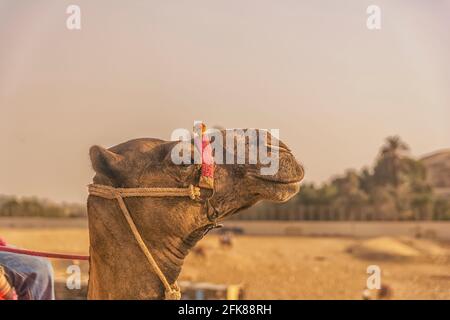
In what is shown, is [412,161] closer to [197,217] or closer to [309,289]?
[309,289]

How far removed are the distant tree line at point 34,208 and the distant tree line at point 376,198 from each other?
15.7 metres

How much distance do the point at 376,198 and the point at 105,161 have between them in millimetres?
48850

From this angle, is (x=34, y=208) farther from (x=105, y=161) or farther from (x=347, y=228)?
(x=105, y=161)

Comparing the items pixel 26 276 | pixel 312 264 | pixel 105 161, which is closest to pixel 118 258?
pixel 105 161

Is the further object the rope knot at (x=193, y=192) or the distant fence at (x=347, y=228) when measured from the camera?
the distant fence at (x=347, y=228)

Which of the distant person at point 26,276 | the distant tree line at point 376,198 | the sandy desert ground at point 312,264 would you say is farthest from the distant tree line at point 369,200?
the distant person at point 26,276

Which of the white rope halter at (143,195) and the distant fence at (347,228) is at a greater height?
the white rope halter at (143,195)

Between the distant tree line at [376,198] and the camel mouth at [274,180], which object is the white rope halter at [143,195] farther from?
the distant tree line at [376,198]

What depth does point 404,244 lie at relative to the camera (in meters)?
39.0

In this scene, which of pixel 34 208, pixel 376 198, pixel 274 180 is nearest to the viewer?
pixel 274 180

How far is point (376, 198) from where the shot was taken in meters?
50.5

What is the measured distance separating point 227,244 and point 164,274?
120ft

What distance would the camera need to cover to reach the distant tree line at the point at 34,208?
192 feet

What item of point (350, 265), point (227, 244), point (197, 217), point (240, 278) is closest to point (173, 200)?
point (197, 217)
